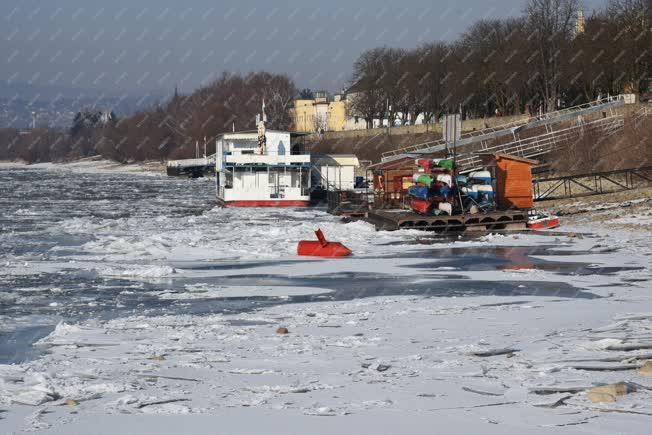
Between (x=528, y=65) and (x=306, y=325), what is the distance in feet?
237

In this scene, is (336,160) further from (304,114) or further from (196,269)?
(304,114)

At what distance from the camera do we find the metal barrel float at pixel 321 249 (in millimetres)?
28828

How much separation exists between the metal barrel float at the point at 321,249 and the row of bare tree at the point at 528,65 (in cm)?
4861

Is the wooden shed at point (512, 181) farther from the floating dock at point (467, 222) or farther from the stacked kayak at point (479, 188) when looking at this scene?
the floating dock at point (467, 222)

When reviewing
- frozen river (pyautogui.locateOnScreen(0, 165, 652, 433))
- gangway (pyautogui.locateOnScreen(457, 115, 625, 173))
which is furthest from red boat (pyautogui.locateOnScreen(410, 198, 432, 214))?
gangway (pyautogui.locateOnScreen(457, 115, 625, 173))

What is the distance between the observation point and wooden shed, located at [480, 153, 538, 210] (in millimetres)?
41656

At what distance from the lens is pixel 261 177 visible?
60.1 metres

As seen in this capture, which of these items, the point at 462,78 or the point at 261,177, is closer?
the point at 261,177

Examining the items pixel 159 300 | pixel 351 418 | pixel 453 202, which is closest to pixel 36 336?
pixel 159 300

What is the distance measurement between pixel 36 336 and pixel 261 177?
144 feet

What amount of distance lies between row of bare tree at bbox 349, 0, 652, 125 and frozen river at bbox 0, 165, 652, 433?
45.4 m

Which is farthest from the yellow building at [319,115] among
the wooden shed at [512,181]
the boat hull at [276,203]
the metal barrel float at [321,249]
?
the metal barrel float at [321,249]

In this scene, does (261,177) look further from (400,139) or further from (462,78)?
(400,139)

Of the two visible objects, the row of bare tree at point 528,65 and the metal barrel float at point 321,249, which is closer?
the metal barrel float at point 321,249
